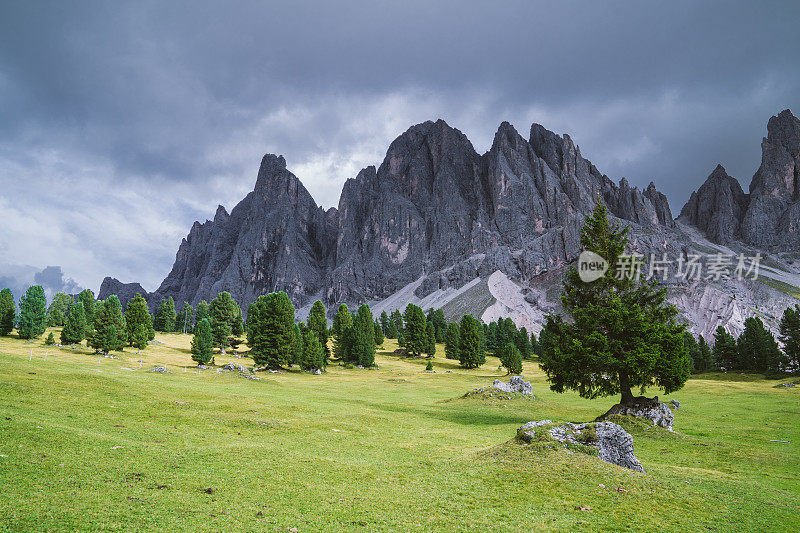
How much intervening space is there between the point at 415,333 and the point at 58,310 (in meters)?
90.4

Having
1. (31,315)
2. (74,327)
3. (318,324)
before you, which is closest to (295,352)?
(318,324)

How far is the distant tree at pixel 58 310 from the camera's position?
97.4 meters

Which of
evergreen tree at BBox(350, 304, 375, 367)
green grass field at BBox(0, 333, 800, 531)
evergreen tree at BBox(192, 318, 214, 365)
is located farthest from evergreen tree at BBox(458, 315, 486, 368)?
green grass field at BBox(0, 333, 800, 531)

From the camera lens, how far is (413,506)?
12.2 metres

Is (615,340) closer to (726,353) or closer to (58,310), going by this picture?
(726,353)

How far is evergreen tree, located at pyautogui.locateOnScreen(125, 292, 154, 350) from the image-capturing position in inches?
2778

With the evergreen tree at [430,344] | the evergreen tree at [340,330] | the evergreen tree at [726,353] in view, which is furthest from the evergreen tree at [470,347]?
the evergreen tree at [726,353]

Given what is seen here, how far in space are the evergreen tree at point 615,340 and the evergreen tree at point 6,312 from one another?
3467 inches

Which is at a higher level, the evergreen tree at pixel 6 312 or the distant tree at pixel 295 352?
the evergreen tree at pixel 6 312

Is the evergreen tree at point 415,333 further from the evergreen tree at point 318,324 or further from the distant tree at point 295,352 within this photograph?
the distant tree at point 295,352

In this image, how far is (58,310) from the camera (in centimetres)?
10112

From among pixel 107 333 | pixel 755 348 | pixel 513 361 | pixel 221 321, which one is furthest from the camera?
pixel 755 348

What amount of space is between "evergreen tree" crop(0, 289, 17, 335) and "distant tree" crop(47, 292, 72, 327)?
25766mm

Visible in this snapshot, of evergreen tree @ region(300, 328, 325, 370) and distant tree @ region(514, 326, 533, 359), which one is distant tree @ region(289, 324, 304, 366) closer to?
evergreen tree @ region(300, 328, 325, 370)
